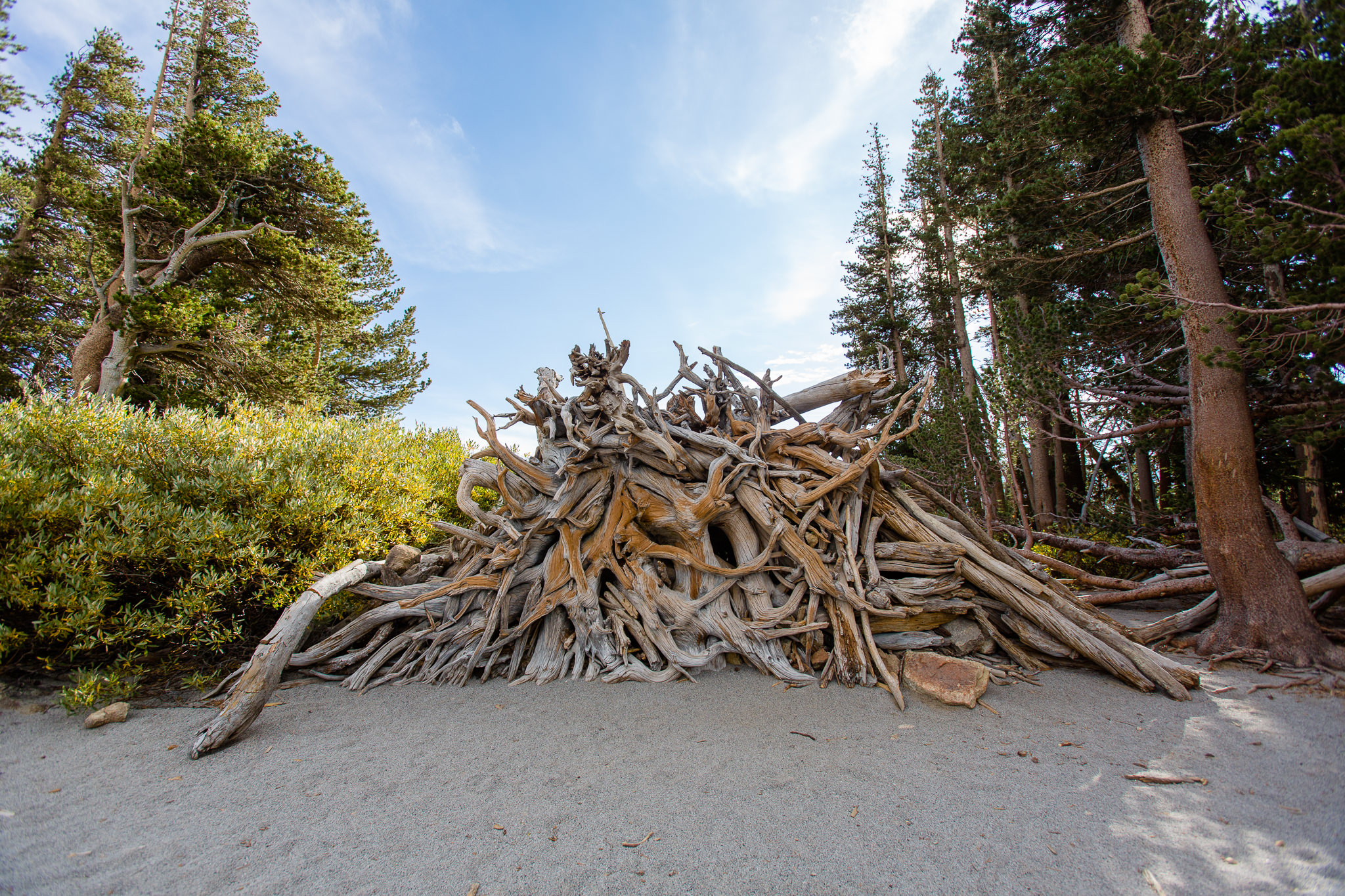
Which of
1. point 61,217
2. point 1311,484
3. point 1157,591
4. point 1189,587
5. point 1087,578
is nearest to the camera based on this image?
point 1189,587

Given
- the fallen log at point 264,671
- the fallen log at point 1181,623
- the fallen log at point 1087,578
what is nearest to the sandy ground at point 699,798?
the fallen log at point 264,671

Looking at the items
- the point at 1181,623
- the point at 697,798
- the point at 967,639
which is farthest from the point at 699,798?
the point at 1181,623

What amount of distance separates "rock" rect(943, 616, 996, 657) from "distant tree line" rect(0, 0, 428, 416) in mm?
16605

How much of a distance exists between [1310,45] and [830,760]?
641 centimetres

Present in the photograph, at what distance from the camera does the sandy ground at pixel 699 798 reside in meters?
1.99

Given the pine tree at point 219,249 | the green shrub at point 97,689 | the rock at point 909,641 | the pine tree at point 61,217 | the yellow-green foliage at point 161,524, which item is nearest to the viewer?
the green shrub at point 97,689

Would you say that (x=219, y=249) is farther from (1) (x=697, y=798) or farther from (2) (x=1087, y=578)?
(2) (x=1087, y=578)

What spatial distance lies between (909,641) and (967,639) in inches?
18.7

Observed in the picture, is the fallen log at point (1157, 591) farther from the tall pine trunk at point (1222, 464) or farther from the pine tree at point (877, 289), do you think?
the pine tree at point (877, 289)

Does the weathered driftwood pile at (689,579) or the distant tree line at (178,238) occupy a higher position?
the distant tree line at (178,238)

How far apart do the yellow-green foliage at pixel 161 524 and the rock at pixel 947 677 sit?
5238 millimetres

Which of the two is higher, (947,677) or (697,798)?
(947,677)

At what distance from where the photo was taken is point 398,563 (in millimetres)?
5559

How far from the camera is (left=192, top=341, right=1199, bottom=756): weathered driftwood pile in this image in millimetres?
4203
